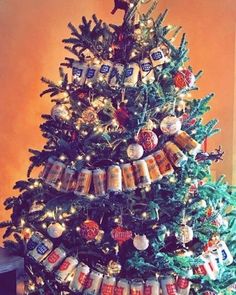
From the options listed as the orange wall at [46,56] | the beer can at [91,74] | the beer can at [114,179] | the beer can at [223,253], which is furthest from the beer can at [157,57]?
the orange wall at [46,56]

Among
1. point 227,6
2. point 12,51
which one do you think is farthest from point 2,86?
point 227,6

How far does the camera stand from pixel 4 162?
2617 millimetres

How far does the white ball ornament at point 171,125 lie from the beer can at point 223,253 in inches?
21.1

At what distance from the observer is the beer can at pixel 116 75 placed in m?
1.83

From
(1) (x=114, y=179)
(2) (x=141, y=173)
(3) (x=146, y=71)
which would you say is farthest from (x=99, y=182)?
(3) (x=146, y=71)

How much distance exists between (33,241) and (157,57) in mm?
888

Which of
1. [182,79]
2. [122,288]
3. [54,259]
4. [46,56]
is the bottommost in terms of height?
[122,288]

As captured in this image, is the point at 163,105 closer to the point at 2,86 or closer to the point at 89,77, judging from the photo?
the point at 89,77

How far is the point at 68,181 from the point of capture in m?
1.84

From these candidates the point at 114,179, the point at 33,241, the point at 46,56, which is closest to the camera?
the point at 114,179

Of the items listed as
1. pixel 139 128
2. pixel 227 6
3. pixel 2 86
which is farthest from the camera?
pixel 227 6

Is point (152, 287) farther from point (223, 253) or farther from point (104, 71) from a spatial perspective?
point (104, 71)

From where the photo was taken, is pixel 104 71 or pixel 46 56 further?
pixel 46 56

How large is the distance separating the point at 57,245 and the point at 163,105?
28.3 inches
